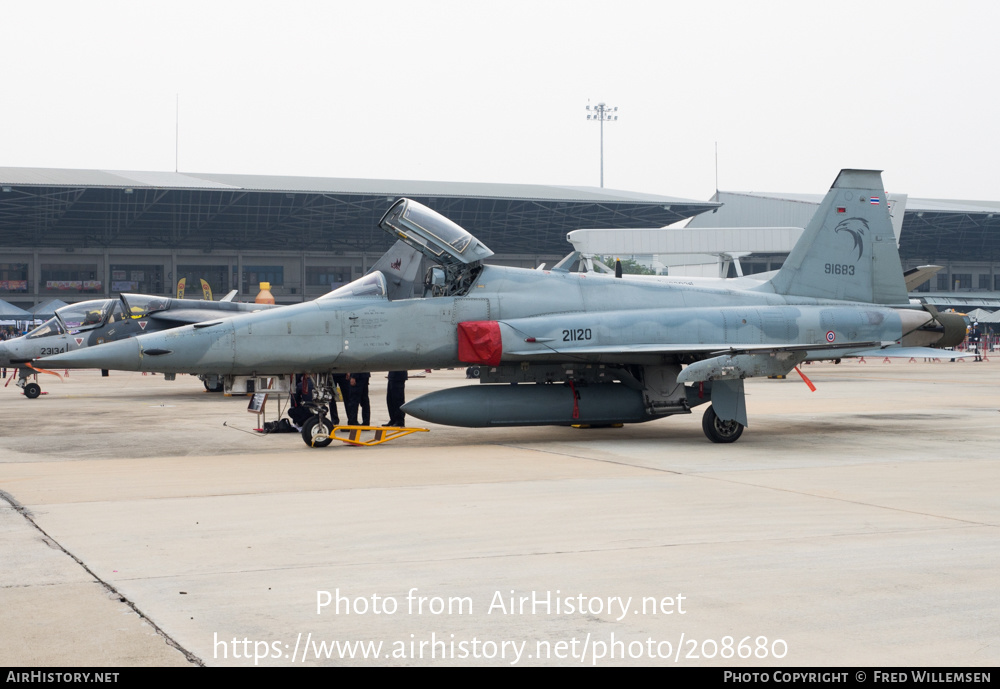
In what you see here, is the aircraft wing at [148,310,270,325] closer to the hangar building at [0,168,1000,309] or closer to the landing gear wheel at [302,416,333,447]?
the landing gear wheel at [302,416,333,447]

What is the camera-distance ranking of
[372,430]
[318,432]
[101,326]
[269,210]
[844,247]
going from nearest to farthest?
[318,432]
[372,430]
[844,247]
[101,326]
[269,210]

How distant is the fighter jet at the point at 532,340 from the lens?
41.4 ft

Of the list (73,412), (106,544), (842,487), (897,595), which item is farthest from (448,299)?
(73,412)

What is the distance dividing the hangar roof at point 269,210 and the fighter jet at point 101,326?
43.5 metres

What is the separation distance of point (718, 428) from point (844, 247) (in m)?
4.13

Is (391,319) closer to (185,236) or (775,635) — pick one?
(775,635)

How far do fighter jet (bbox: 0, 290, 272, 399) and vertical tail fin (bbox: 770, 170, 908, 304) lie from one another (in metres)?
14.6

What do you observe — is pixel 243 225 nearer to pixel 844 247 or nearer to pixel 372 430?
pixel 372 430

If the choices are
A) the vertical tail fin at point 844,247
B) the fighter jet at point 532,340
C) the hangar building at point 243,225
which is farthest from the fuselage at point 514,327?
the hangar building at point 243,225

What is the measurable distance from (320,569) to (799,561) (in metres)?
3.03

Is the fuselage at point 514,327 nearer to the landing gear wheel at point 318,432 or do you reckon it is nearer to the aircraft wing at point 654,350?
the aircraft wing at point 654,350

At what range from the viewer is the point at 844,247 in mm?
15180

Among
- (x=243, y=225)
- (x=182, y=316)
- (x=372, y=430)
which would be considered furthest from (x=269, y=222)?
(x=372, y=430)

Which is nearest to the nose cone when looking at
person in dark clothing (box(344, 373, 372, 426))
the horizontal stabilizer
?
person in dark clothing (box(344, 373, 372, 426))
